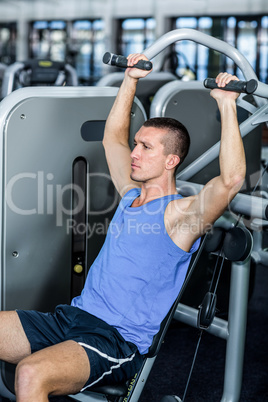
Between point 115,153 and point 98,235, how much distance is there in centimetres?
34

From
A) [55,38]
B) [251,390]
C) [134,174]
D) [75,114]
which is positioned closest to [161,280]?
[134,174]

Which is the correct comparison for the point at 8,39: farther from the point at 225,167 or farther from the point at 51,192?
the point at 225,167

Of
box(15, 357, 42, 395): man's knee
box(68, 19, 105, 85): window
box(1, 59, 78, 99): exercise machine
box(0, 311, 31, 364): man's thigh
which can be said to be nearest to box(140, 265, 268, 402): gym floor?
box(0, 311, 31, 364): man's thigh

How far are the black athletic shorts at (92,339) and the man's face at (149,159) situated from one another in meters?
0.46

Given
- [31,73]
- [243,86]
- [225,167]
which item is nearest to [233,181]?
[225,167]

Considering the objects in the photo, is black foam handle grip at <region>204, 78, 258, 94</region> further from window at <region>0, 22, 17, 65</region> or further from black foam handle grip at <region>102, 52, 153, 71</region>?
window at <region>0, 22, 17, 65</region>

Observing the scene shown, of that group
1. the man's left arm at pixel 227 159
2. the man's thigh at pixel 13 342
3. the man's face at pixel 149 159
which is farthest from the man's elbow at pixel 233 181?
the man's thigh at pixel 13 342

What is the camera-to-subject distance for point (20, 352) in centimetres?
157

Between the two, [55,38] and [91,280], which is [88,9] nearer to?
[55,38]

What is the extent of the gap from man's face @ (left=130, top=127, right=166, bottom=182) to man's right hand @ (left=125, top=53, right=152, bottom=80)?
0.71 feet

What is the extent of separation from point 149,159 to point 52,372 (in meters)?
0.70

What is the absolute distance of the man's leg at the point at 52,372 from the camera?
1.35 metres

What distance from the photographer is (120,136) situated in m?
1.92

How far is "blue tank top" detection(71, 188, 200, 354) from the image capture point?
1.61 meters
